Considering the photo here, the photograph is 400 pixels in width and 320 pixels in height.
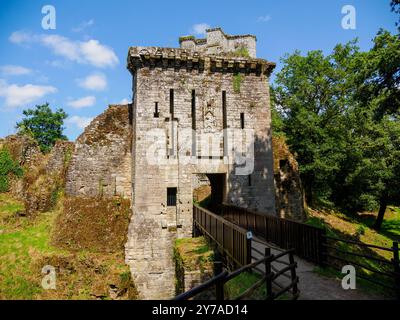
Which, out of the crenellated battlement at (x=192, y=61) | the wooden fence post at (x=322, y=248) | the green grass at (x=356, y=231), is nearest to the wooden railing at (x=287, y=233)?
the wooden fence post at (x=322, y=248)

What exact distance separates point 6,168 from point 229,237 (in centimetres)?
1690

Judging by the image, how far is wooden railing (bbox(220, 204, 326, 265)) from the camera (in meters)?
7.16

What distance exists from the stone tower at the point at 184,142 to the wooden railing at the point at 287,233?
232 cm

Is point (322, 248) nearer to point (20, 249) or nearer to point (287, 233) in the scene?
point (287, 233)

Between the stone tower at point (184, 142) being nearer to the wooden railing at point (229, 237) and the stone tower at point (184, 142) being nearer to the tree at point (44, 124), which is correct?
the wooden railing at point (229, 237)

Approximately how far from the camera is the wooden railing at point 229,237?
6.27 meters

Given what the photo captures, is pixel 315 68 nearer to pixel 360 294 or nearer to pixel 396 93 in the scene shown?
pixel 396 93

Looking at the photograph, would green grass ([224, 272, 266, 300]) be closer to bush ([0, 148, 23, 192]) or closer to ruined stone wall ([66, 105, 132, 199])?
ruined stone wall ([66, 105, 132, 199])

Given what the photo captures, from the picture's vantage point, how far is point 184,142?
13250 mm

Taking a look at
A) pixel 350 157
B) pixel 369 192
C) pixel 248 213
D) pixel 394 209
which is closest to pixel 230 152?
pixel 248 213

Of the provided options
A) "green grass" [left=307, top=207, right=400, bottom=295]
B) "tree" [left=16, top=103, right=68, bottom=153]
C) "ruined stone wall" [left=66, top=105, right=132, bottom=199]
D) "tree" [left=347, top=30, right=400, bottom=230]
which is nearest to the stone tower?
"ruined stone wall" [left=66, top=105, right=132, bottom=199]

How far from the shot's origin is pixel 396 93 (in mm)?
9812

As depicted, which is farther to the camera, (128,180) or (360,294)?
(128,180)
